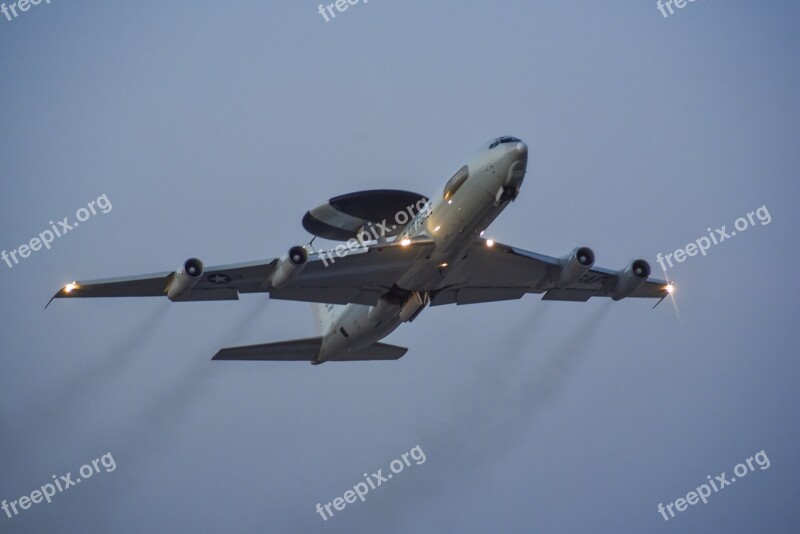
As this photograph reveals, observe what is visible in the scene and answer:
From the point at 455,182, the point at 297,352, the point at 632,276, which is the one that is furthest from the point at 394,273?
the point at 632,276

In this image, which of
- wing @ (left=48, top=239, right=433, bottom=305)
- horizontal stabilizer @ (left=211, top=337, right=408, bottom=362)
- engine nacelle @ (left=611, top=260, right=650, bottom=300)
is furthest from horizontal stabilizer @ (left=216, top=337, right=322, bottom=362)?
engine nacelle @ (left=611, top=260, right=650, bottom=300)

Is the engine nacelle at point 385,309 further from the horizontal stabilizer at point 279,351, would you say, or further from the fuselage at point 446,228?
the horizontal stabilizer at point 279,351

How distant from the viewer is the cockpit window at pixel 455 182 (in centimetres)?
4941

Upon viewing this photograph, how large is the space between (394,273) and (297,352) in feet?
21.4

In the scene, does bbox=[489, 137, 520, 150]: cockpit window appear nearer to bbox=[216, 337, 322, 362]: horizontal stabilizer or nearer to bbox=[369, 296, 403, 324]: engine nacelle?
bbox=[369, 296, 403, 324]: engine nacelle

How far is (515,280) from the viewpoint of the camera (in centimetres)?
5753

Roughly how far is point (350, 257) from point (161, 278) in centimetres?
813

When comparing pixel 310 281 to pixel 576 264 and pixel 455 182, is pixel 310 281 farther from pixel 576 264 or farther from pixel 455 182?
pixel 576 264

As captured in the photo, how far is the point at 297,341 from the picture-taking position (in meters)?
56.1

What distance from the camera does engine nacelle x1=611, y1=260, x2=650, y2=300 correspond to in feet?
186

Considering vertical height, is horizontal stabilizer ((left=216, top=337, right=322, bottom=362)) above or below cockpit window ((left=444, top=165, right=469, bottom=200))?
below

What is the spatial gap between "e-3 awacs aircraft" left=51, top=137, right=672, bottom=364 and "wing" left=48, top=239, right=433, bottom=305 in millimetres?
45

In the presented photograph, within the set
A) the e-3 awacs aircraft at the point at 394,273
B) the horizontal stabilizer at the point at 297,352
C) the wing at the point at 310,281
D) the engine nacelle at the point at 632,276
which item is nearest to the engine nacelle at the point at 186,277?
the e-3 awacs aircraft at the point at 394,273
